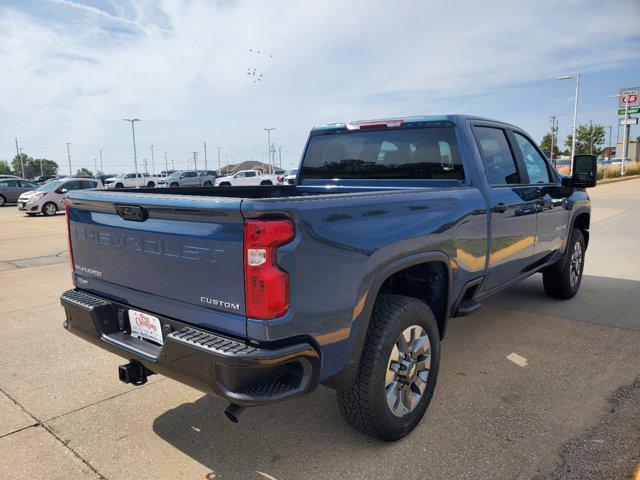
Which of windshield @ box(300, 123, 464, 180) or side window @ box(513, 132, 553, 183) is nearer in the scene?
Answer: windshield @ box(300, 123, 464, 180)

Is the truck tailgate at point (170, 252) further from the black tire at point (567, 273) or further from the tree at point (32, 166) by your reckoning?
the tree at point (32, 166)

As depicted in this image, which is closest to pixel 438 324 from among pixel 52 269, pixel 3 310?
pixel 3 310

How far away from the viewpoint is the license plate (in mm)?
2520

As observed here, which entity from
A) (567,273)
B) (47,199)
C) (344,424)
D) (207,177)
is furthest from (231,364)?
(207,177)

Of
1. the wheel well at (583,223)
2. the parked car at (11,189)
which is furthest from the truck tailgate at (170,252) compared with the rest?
the parked car at (11,189)

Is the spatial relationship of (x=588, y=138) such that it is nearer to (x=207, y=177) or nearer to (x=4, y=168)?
(x=207, y=177)

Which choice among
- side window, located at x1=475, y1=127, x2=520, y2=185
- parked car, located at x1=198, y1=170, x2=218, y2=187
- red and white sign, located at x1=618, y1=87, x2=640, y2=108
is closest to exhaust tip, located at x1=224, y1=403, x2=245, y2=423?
side window, located at x1=475, y1=127, x2=520, y2=185

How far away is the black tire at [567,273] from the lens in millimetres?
5344

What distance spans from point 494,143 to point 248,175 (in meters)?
36.0

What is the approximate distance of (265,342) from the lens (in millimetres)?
2092

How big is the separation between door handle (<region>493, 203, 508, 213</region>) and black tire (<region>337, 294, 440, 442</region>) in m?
1.20

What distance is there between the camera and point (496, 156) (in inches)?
157

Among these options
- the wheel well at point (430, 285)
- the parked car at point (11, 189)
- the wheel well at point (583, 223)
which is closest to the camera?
the wheel well at point (430, 285)

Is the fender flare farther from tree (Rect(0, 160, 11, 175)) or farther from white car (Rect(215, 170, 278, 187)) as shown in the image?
tree (Rect(0, 160, 11, 175))
